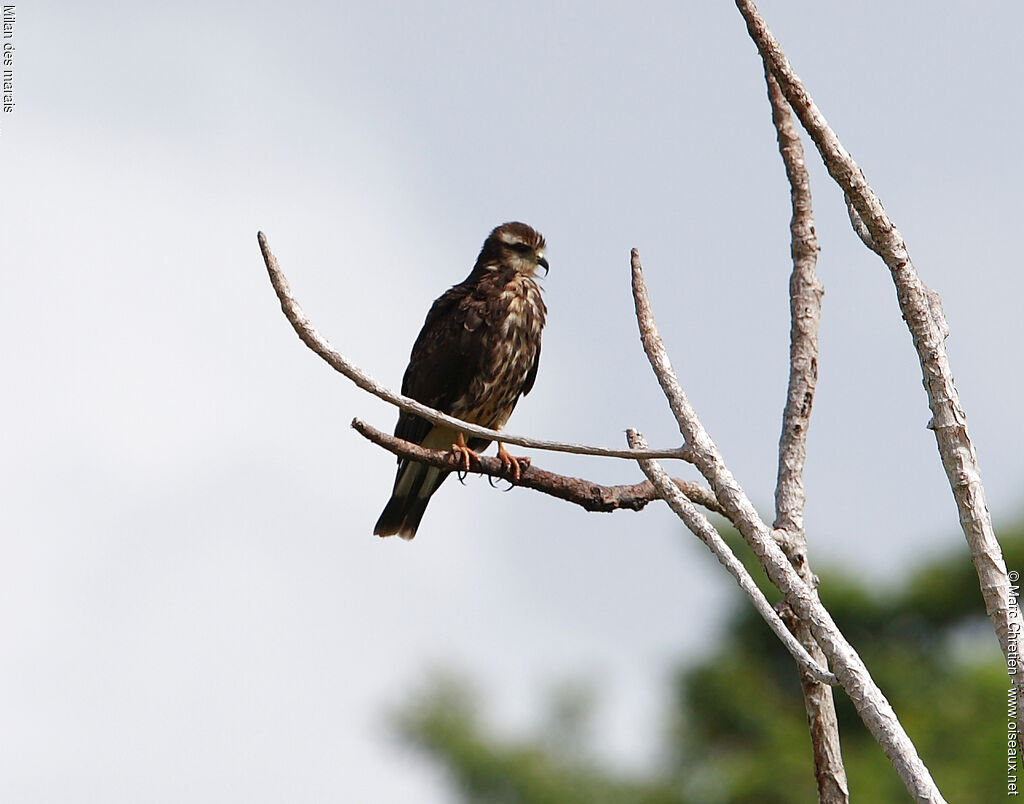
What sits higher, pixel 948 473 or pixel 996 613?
pixel 948 473

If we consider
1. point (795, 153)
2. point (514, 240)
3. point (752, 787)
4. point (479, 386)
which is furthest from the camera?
point (752, 787)

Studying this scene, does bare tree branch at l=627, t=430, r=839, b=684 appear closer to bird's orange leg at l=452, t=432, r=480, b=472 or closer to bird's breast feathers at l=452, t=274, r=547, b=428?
bird's orange leg at l=452, t=432, r=480, b=472

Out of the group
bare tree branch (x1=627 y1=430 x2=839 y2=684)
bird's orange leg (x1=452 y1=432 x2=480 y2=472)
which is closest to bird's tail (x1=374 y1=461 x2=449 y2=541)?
bird's orange leg (x1=452 y1=432 x2=480 y2=472)

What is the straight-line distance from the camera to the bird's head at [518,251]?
790cm

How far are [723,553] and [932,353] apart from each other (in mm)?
598

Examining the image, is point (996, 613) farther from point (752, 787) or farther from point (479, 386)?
point (752, 787)

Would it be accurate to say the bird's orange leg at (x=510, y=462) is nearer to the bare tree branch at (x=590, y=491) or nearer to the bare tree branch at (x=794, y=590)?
the bare tree branch at (x=590, y=491)

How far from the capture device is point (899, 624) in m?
15.7

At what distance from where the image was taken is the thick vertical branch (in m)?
3.37

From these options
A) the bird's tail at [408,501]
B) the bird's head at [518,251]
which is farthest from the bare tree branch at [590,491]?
the bird's head at [518,251]

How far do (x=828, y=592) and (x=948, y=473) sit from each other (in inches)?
506

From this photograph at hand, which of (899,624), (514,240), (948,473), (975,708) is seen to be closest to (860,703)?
(948,473)

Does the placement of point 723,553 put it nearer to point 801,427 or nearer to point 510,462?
point 801,427

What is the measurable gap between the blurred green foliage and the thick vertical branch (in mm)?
9684
